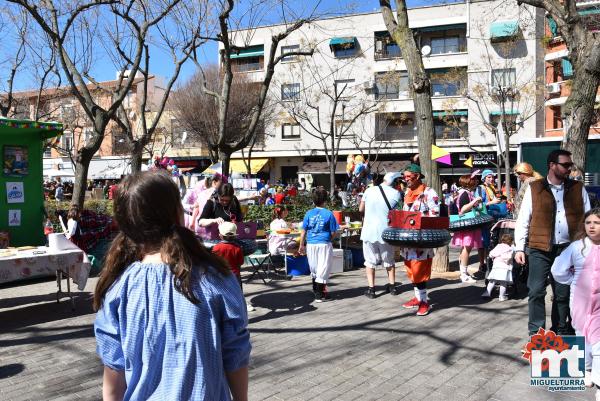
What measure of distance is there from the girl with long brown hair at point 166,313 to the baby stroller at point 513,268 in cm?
622

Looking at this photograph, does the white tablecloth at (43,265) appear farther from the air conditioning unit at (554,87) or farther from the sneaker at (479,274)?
the air conditioning unit at (554,87)

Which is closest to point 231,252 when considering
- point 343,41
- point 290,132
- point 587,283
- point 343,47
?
point 587,283

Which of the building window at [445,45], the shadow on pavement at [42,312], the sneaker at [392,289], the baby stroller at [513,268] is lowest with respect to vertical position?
the shadow on pavement at [42,312]

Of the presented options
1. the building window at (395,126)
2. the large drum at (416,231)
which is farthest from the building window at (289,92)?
the large drum at (416,231)

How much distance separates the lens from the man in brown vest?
15.7ft

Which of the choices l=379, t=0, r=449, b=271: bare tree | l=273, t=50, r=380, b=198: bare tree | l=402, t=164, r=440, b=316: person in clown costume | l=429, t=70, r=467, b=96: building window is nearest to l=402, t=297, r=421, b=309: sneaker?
l=402, t=164, r=440, b=316: person in clown costume

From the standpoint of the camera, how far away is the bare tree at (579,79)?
7.12m

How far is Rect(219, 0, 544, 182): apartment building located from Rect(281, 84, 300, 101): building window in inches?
4.6

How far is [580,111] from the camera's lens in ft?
23.8

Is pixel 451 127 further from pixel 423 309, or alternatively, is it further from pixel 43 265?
pixel 43 265

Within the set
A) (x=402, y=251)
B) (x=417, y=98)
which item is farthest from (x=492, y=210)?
(x=402, y=251)

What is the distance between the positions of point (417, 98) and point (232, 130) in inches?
987

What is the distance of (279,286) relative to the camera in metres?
8.62

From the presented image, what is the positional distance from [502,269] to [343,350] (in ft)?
9.81
